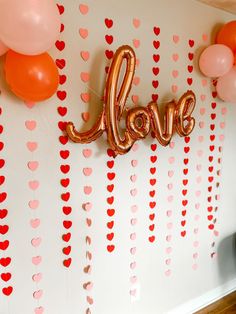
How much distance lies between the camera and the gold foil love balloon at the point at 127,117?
1.68 meters

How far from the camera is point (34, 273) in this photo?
1.67 meters

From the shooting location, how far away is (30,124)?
5.20 feet

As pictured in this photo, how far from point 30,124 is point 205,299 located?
200 cm

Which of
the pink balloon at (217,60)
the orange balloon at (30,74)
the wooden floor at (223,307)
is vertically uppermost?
the pink balloon at (217,60)

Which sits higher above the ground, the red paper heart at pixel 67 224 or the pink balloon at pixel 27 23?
the pink balloon at pixel 27 23

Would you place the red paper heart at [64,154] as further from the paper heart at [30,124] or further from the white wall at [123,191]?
the paper heart at [30,124]

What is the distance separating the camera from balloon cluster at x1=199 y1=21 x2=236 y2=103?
2102 mm

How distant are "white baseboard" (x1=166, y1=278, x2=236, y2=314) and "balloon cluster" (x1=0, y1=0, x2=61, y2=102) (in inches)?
74.3

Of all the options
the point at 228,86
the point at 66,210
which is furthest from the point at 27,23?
the point at 228,86

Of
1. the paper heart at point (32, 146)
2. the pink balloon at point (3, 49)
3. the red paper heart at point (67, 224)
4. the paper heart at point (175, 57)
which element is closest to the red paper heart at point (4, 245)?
the red paper heart at point (67, 224)

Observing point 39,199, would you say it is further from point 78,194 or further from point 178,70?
point 178,70

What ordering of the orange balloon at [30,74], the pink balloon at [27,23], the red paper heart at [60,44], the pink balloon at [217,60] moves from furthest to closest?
the pink balloon at [217,60]
the red paper heart at [60,44]
the orange balloon at [30,74]
the pink balloon at [27,23]

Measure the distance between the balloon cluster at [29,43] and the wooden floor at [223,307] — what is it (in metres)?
2.09

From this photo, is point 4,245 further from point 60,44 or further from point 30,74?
point 60,44
